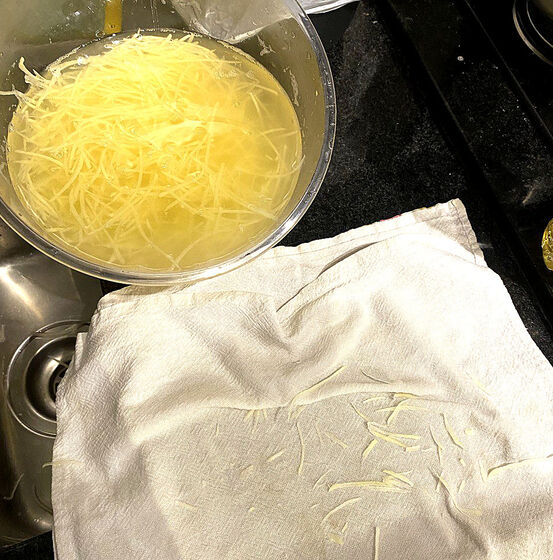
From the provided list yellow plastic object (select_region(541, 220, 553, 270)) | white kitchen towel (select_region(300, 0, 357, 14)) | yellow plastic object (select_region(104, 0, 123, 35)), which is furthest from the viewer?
white kitchen towel (select_region(300, 0, 357, 14))

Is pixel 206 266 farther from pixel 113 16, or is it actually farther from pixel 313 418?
pixel 113 16

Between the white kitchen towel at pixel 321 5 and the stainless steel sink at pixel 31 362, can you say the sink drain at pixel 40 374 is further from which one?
the white kitchen towel at pixel 321 5

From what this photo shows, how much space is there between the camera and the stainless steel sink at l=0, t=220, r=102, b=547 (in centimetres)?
91

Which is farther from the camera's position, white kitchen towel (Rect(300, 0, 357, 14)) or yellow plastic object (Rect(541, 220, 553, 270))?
white kitchen towel (Rect(300, 0, 357, 14))

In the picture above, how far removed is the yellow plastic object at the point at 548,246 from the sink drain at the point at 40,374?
0.67 m

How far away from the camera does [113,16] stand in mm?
876

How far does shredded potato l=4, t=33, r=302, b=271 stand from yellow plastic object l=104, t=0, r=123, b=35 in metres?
0.03

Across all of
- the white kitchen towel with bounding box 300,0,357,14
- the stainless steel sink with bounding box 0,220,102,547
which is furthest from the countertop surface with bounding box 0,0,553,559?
the stainless steel sink with bounding box 0,220,102,547

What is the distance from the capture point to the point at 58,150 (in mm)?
773

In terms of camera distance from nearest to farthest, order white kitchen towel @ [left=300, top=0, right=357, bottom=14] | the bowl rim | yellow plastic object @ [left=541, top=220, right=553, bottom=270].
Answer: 1. the bowl rim
2. yellow plastic object @ [left=541, top=220, right=553, bottom=270]
3. white kitchen towel @ [left=300, top=0, right=357, bottom=14]

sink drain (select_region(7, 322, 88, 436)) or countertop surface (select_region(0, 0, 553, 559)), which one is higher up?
countertop surface (select_region(0, 0, 553, 559))

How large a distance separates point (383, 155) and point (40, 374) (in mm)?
596

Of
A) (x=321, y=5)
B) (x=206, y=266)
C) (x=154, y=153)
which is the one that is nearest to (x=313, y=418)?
(x=206, y=266)

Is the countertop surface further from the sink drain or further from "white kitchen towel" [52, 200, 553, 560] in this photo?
the sink drain
